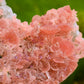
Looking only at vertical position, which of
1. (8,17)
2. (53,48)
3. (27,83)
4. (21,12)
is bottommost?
(27,83)

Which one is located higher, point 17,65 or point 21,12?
point 21,12

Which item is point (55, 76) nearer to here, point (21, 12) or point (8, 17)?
point (8, 17)

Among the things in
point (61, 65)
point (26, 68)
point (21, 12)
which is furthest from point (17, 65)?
point (21, 12)

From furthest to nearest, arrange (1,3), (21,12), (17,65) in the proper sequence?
(21,12) < (1,3) < (17,65)

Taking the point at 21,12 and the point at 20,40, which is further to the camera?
the point at 21,12

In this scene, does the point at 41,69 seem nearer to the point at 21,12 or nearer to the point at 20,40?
the point at 20,40

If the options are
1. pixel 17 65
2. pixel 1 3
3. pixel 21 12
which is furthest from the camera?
pixel 21 12

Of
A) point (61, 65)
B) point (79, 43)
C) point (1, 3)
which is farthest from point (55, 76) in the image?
point (1, 3)
